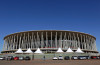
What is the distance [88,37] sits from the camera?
235 ft

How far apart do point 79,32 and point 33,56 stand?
1332 inches

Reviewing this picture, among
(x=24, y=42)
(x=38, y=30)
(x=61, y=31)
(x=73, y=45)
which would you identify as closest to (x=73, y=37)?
(x=73, y=45)

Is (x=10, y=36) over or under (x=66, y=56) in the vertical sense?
over

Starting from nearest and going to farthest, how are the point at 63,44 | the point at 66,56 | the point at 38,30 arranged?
the point at 66,56 → the point at 38,30 → the point at 63,44

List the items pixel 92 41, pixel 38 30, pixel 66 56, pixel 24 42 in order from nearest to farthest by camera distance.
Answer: pixel 66 56
pixel 38 30
pixel 24 42
pixel 92 41

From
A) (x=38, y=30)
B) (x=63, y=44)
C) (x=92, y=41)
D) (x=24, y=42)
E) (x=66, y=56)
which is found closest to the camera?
(x=66, y=56)

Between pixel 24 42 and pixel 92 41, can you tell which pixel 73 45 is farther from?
pixel 24 42

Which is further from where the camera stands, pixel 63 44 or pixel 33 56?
pixel 63 44

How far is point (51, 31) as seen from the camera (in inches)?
2363

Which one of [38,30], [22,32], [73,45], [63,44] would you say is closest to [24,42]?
[22,32]

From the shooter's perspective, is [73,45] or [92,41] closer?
[73,45]

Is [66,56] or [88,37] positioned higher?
[88,37]

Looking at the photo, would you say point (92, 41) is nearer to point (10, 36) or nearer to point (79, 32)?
point (79, 32)

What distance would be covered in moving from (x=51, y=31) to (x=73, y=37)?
1720 centimetres
